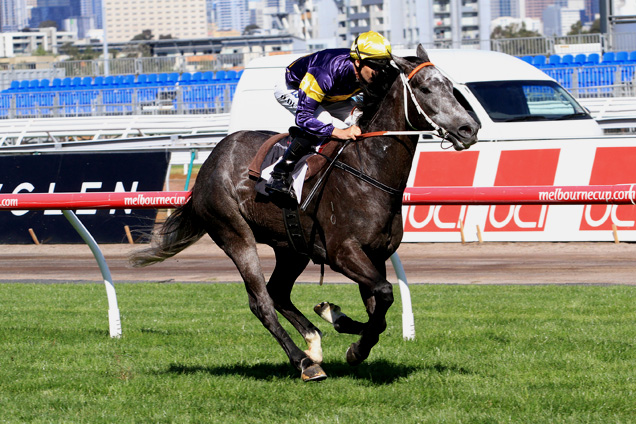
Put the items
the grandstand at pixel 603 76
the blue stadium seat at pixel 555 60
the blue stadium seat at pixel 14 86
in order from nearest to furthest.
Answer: the grandstand at pixel 603 76 < the blue stadium seat at pixel 555 60 < the blue stadium seat at pixel 14 86

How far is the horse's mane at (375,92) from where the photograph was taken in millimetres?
5590

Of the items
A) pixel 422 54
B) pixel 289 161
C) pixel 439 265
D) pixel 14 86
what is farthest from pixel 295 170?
pixel 14 86

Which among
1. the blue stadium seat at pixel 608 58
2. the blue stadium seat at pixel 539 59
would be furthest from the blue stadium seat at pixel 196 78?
the blue stadium seat at pixel 608 58

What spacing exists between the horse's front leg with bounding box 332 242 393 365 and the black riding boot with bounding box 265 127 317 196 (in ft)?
1.98

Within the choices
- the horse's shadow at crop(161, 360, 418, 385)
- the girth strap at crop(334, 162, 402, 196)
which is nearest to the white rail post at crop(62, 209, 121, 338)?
the horse's shadow at crop(161, 360, 418, 385)

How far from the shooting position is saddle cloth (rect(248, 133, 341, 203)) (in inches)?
230

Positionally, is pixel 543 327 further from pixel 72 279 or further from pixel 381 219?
pixel 72 279

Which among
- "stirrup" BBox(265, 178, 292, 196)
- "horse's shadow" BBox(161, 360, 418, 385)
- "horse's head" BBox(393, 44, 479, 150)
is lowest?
"horse's shadow" BBox(161, 360, 418, 385)

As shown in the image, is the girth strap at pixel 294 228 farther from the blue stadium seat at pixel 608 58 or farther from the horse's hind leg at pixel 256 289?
the blue stadium seat at pixel 608 58

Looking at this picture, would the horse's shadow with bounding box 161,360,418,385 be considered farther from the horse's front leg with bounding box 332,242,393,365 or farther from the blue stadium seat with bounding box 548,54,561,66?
the blue stadium seat with bounding box 548,54,561,66

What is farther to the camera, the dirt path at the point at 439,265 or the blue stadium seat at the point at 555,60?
the blue stadium seat at the point at 555,60

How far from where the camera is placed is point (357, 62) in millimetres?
5578

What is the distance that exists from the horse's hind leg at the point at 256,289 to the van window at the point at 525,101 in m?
8.91

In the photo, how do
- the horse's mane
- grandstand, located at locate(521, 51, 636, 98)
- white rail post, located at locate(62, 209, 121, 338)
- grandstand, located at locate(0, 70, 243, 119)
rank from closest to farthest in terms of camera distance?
the horse's mane, white rail post, located at locate(62, 209, 121, 338), grandstand, located at locate(521, 51, 636, 98), grandstand, located at locate(0, 70, 243, 119)
